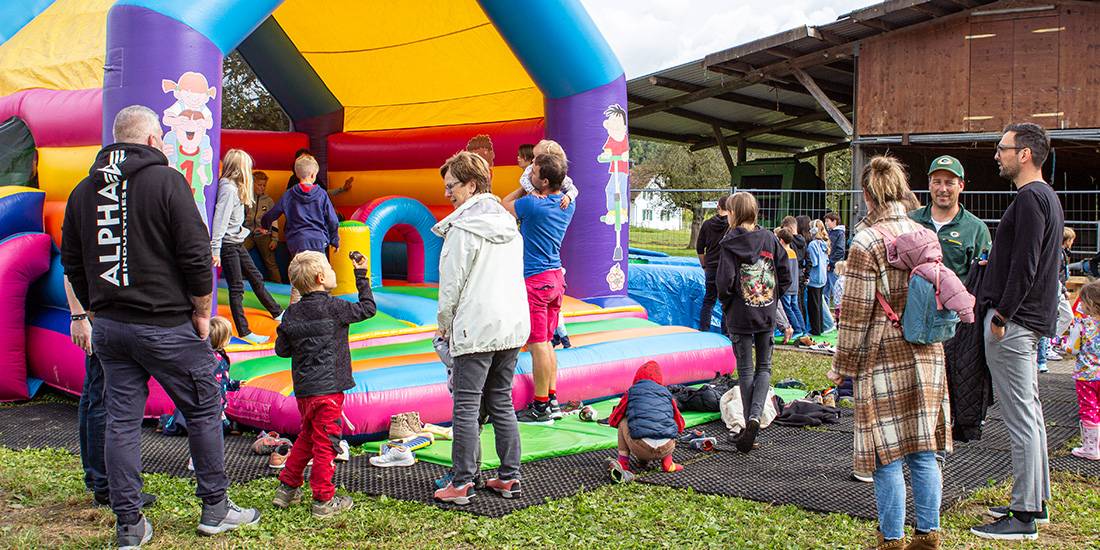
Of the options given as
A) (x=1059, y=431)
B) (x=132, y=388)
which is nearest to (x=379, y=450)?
(x=132, y=388)

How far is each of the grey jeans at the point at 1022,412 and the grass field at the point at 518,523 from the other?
0.19 m

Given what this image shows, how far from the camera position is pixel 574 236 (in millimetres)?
7750

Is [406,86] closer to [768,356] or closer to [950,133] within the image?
[768,356]

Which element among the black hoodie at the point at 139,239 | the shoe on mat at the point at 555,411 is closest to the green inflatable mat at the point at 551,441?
the shoe on mat at the point at 555,411

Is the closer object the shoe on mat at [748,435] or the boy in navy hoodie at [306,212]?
the shoe on mat at [748,435]

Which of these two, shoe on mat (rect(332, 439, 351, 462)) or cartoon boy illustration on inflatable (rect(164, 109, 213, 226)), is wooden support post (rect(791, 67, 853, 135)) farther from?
shoe on mat (rect(332, 439, 351, 462))

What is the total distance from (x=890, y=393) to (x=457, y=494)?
5.66ft

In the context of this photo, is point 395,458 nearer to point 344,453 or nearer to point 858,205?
point 344,453

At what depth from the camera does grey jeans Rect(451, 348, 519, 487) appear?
3.97 metres

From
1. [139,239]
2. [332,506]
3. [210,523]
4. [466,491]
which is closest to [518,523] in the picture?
[466,491]

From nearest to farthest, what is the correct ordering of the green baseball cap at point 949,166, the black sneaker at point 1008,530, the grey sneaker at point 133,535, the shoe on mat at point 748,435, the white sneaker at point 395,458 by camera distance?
the grey sneaker at point 133,535 → the black sneaker at point 1008,530 → the green baseball cap at point 949,166 → the white sneaker at point 395,458 → the shoe on mat at point 748,435

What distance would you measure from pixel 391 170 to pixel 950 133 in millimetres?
8775

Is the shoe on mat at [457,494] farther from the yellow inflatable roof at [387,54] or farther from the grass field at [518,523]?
the yellow inflatable roof at [387,54]

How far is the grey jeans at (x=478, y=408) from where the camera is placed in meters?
3.97
